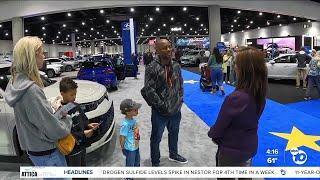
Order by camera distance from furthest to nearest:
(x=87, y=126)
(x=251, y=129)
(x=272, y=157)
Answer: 1. (x=272, y=157)
2. (x=87, y=126)
3. (x=251, y=129)

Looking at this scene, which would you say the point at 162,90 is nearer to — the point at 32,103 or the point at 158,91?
the point at 158,91

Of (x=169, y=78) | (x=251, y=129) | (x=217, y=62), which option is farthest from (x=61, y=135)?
(x=217, y=62)

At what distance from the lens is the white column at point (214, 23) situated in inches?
874

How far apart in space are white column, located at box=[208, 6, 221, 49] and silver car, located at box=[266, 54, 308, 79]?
7593 mm

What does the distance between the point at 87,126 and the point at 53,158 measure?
2.36ft

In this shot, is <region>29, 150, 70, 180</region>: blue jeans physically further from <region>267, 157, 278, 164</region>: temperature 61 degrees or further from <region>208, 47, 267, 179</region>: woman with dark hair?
<region>267, 157, 278, 164</region>: temperature 61 degrees

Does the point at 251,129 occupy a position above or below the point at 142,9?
below

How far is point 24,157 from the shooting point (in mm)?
4887

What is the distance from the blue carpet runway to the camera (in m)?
5.14

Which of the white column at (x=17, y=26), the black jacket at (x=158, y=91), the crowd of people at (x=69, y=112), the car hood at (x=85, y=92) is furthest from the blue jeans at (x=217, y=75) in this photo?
the white column at (x=17, y=26)

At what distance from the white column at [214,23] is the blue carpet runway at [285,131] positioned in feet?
41.1

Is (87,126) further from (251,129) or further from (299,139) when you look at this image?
(299,139)

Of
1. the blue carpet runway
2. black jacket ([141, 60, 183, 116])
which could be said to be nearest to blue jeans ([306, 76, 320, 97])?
the blue carpet runway

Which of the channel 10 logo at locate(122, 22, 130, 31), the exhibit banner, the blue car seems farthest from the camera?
the exhibit banner
